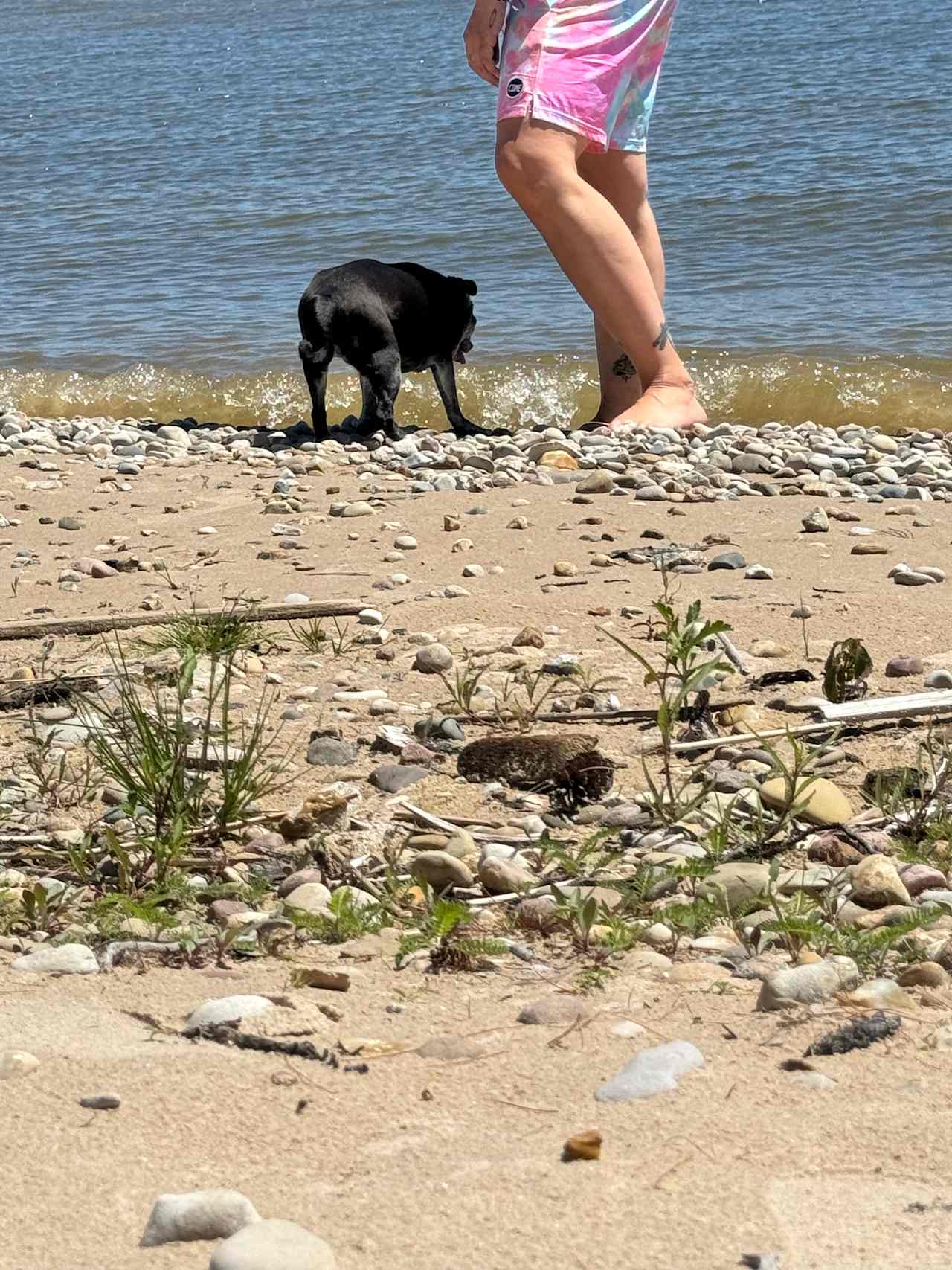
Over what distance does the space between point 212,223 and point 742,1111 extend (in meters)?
11.5

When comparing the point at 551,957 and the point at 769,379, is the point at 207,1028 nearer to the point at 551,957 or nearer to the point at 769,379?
the point at 551,957

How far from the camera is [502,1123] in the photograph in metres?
1.73

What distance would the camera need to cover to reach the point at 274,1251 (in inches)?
55.6

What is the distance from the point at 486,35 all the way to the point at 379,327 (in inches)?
48.2

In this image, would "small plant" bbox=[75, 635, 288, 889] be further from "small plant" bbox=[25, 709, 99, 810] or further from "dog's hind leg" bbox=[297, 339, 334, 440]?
"dog's hind leg" bbox=[297, 339, 334, 440]

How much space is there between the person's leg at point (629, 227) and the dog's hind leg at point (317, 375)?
1148 mm

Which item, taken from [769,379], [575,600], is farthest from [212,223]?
[575,600]

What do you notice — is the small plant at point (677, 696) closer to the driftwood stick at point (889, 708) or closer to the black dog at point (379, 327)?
the driftwood stick at point (889, 708)

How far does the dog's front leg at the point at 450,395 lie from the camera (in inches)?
287

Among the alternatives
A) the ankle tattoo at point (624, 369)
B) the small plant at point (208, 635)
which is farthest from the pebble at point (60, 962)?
the ankle tattoo at point (624, 369)

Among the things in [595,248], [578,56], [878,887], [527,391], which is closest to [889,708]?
[878,887]

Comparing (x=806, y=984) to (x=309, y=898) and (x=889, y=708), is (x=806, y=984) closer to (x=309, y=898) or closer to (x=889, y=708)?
(x=309, y=898)

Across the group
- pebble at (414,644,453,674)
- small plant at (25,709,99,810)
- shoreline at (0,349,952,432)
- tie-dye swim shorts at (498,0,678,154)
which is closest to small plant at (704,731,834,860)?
pebble at (414,644,453,674)

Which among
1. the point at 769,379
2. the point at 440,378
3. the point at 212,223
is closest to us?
the point at 440,378
